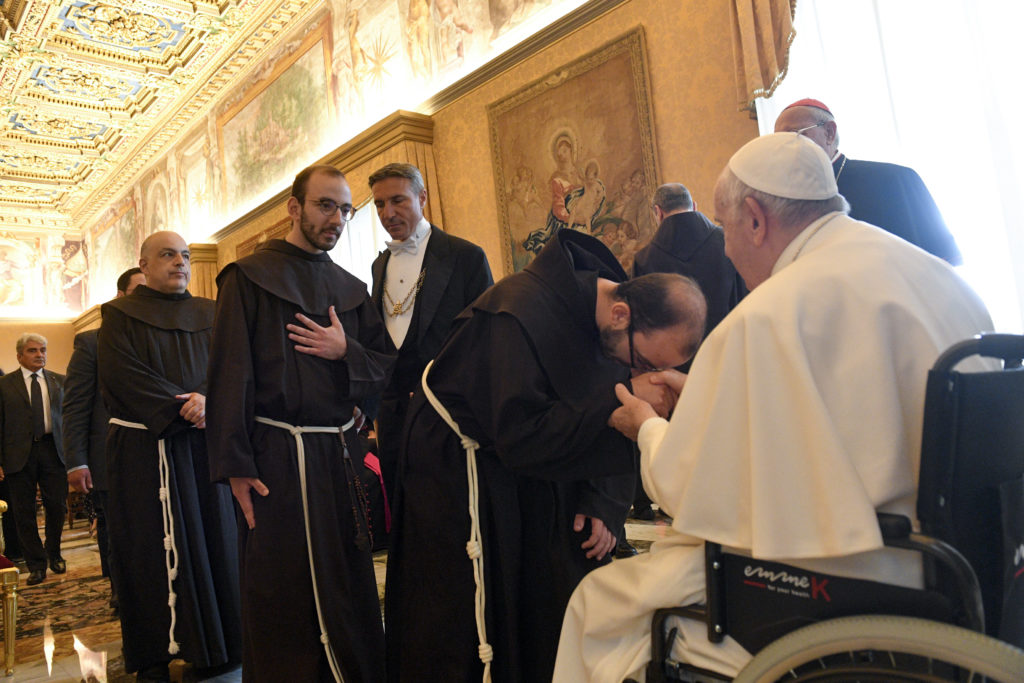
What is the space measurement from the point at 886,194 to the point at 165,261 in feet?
10.4

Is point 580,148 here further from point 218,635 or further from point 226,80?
point 226,80

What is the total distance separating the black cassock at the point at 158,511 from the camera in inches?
131

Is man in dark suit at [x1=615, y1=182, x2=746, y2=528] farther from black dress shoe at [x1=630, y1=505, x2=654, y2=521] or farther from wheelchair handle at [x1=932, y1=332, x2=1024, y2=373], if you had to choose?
wheelchair handle at [x1=932, y1=332, x2=1024, y2=373]

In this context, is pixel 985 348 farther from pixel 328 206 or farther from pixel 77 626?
pixel 77 626

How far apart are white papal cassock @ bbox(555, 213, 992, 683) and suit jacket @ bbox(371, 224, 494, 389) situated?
6.15ft

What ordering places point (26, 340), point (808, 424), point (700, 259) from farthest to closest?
point (26, 340) < point (700, 259) < point (808, 424)

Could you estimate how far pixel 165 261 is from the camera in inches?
143

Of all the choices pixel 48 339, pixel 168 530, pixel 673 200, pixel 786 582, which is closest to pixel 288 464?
pixel 168 530

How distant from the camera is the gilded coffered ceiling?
9.18m

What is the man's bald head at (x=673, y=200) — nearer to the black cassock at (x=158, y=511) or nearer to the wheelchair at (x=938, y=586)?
the black cassock at (x=158, y=511)

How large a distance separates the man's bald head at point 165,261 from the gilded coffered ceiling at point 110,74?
20.6ft

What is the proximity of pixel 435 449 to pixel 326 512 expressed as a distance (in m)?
0.59

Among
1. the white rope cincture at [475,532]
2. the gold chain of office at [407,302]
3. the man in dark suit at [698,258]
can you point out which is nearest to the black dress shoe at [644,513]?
the man in dark suit at [698,258]

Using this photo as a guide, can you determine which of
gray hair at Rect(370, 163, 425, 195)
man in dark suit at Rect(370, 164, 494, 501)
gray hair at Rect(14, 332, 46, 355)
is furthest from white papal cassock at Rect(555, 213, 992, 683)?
gray hair at Rect(14, 332, 46, 355)
